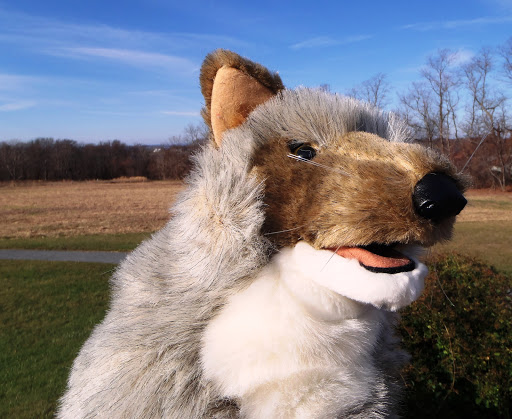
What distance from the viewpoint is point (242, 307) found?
1.35 metres

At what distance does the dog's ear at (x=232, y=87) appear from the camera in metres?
1.59

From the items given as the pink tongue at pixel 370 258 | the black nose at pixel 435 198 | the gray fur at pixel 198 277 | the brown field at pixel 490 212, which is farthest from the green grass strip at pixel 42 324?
the brown field at pixel 490 212

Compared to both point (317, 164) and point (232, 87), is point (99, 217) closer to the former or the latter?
point (232, 87)

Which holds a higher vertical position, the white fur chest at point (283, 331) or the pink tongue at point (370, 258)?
the pink tongue at point (370, 258)

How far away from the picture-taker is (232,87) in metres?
1.58

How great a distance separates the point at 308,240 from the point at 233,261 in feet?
0.79

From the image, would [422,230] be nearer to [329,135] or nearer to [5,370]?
[329,135]

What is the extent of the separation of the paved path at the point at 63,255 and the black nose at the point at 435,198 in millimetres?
9574

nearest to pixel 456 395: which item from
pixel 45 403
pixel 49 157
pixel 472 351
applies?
pixel 472 351

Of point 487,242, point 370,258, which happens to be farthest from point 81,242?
point 370,258

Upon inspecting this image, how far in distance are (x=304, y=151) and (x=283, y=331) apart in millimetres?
567

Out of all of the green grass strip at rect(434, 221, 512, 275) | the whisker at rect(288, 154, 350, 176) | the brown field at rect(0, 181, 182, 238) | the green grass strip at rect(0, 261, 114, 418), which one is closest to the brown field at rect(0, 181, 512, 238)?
the brown field at rect(0, 181, 182, 238)

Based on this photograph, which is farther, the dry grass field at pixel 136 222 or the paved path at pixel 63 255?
the dry grass field at pixel 136 222

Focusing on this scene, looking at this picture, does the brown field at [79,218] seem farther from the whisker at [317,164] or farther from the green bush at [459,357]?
the whisker at [317,164]
